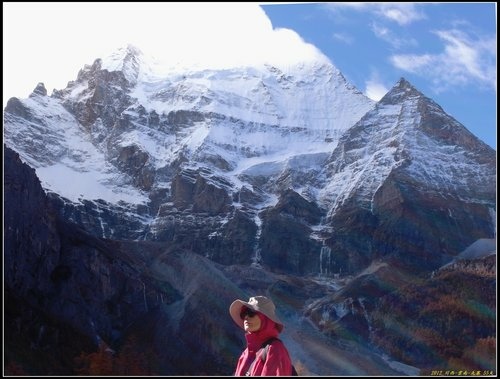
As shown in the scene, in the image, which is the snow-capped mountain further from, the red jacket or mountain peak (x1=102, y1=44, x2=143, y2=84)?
the red jacket

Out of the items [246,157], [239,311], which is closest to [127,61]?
[246,157]

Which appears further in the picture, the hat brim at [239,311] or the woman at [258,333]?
the hat brim at [239,311]

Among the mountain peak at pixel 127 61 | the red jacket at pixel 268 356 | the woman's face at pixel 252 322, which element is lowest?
the red jacket at pixel 268 356

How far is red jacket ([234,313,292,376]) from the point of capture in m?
7.04

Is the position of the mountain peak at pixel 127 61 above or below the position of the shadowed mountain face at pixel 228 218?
above

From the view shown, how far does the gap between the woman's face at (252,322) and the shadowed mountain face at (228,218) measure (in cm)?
1794

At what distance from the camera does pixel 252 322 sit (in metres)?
7.47

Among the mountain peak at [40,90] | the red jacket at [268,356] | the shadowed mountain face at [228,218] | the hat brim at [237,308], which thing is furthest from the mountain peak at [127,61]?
the red jacket at [268,356]

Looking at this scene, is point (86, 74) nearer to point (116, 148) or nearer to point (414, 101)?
point (116, 148)

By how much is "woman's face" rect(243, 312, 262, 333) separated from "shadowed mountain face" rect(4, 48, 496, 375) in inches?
706

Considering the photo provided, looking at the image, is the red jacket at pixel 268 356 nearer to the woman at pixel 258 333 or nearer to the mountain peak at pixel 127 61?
the woman at pixel 258 333

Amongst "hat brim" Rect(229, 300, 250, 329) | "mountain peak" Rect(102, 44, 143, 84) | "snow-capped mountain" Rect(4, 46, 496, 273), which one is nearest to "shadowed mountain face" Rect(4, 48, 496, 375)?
"snow-capped mountain" Rect(4, 46, 496, 273)

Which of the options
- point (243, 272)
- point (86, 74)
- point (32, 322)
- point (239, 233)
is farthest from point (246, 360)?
point (86, 74)

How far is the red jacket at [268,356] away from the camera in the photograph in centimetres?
704
